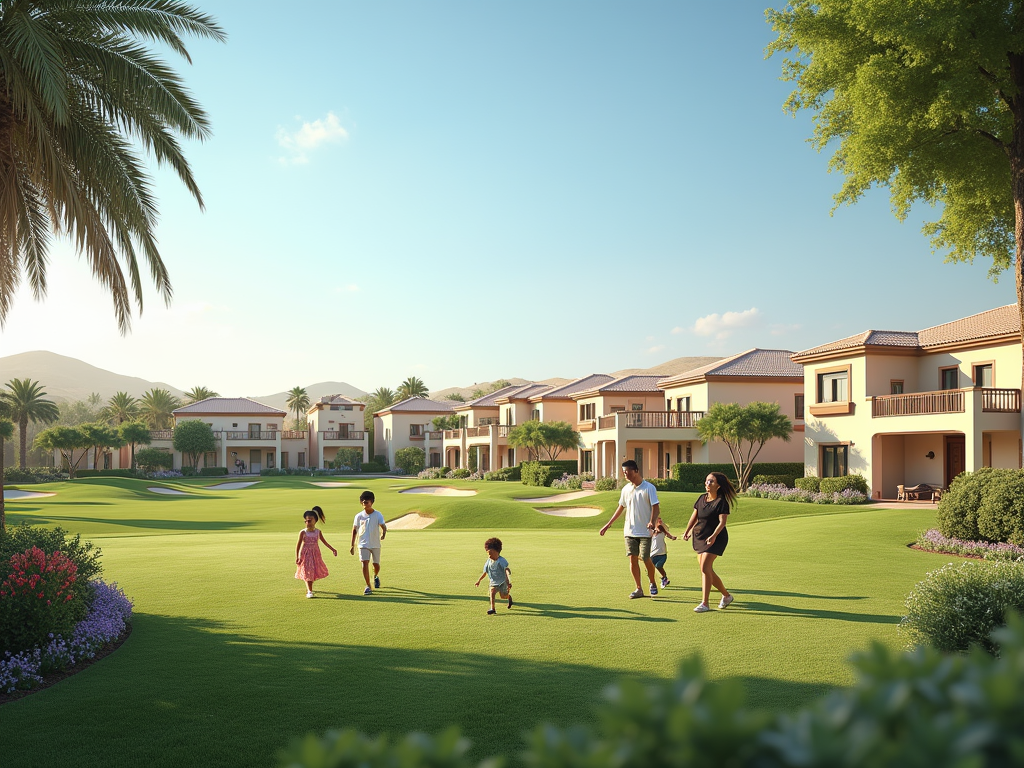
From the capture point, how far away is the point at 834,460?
3978 centimetres

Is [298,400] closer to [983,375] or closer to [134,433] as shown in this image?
[134,433]

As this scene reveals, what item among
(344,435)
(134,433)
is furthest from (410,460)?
(134,433)

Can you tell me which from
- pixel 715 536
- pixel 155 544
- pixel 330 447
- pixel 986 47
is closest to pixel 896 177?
pixel 986 47

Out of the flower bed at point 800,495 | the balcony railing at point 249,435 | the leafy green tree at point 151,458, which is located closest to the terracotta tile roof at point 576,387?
the flower bed at point 800,495

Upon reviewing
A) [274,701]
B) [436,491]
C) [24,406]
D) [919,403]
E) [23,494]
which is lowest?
[436,491]

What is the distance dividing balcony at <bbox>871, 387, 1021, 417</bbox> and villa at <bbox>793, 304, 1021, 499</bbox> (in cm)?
4

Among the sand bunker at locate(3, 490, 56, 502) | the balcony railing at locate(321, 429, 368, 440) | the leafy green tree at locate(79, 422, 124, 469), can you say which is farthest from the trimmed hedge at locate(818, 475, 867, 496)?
the leafy green tree at locate(79, 422, 124, 469)

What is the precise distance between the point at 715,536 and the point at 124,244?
11.6 meters

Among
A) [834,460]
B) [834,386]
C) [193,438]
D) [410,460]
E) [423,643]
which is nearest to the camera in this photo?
[423,643]

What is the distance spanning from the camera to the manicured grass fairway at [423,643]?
7098 mm

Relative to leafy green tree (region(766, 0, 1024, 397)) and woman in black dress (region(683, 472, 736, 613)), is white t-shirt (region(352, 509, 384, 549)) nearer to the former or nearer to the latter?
woman in black dress (region(683, 472, 736, 613))

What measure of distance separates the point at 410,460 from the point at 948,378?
58.7 m

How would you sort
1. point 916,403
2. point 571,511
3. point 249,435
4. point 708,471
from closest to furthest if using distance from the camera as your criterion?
point 571,511
point 916,403
point 708,471
point 249,435

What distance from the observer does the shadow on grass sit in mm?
6672
